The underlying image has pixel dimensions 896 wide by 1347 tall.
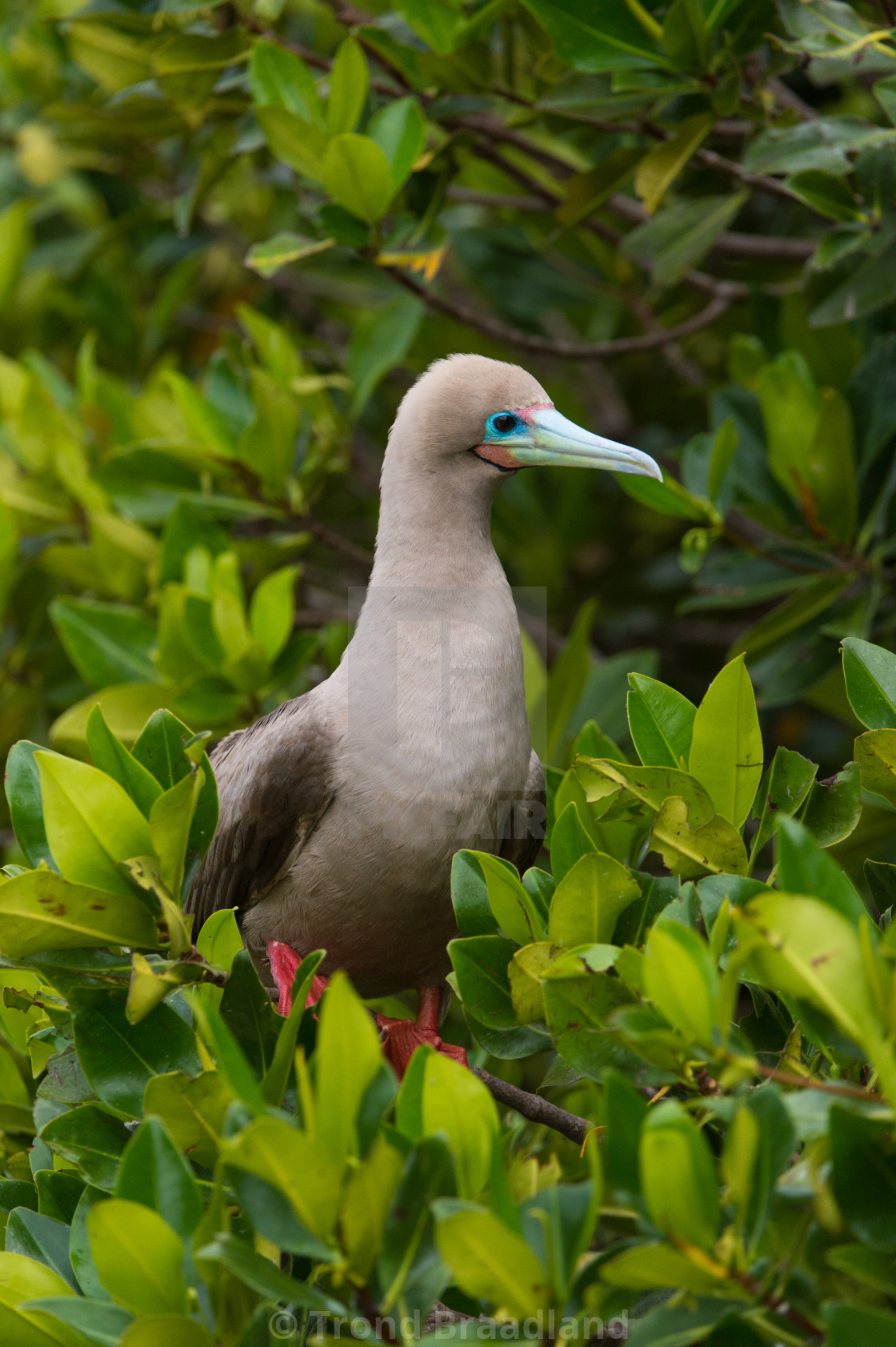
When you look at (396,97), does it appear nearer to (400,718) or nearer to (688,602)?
(688,602)

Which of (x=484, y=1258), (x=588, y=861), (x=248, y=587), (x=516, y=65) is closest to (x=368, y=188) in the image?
(x=516, y=65)

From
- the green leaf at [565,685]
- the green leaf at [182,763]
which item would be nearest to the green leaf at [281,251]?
the green leaf at [565,685]

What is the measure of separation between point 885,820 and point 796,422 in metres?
1.29

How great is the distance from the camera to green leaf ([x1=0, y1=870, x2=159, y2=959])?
209cm

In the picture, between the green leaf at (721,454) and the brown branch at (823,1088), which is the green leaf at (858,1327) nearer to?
the brown branch at (823,1088)

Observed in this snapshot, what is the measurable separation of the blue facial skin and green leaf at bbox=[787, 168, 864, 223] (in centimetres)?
97

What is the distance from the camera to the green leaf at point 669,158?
365 cm

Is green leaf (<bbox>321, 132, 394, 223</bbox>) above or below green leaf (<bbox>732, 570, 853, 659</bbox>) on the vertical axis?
above

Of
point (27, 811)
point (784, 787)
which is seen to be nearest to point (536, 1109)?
point (784, 787)

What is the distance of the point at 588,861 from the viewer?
2.15 m

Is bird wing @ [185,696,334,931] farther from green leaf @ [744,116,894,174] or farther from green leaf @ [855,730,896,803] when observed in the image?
green leaf @ [744,116,894,174]

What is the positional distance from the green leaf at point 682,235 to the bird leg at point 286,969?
7.59 feet

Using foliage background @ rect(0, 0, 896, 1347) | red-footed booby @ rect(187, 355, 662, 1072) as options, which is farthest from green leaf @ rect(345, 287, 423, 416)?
red-footed booby @ rect(187, 355, 662, 1072)

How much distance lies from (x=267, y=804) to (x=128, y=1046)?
3.54 feet
